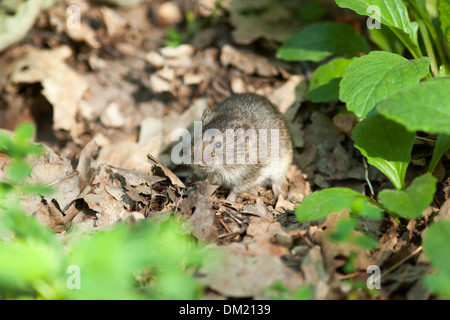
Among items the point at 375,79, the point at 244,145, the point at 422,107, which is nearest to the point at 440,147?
the point at 375,79

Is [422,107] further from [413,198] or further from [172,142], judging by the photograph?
[172,142]

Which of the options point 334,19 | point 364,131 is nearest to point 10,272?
point 364,131

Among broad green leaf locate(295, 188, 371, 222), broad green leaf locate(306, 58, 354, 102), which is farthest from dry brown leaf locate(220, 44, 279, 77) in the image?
broad green leaf locate(295, 188, 371, 222)

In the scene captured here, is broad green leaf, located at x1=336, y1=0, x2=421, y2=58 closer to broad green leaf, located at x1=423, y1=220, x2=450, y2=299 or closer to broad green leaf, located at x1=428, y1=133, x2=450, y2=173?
broad green leaf, located at x1=428, y1=133, x2=450, y2=173

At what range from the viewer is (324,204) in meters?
3.86

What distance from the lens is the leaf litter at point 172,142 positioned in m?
3.68

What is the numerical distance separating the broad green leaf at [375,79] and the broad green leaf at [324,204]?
2.51ft

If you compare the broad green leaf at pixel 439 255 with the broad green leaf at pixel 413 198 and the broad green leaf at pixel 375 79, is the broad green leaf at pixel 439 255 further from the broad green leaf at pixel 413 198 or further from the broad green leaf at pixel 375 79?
the broad green leaf at pixel 375 79

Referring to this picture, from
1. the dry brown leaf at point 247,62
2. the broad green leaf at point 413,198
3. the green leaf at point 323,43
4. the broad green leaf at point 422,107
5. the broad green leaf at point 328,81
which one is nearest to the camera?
the broad green leaf at point 422,107

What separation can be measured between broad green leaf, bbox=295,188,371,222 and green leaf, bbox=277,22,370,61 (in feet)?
9.05

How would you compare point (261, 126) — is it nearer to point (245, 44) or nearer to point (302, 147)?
point (302, 147)

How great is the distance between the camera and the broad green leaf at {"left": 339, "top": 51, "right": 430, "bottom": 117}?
4.07m

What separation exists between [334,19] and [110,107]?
4.10 meters

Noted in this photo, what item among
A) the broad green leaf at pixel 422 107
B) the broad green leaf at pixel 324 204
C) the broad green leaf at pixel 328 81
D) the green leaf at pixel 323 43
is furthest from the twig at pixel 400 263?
the green leaf at pixel 323 43
